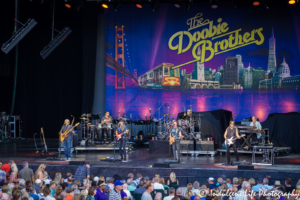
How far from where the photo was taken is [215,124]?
17.8m

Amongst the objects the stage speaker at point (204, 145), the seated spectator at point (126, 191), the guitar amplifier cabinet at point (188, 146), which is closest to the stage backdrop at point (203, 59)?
the guitar amplifier cabinet at point (188, 146)

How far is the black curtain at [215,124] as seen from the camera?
58.0 feet

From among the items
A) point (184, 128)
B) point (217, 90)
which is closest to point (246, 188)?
point (184, 128)

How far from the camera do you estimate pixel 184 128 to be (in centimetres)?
1731

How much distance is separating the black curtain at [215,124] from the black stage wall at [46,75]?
7.59m

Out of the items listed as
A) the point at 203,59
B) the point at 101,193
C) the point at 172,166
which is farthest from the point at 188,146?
the point at 101,193

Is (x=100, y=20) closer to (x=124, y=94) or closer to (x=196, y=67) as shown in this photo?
(x=124, y=94)

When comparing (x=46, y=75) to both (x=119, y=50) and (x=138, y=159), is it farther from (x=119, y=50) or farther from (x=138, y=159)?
(x=138, y=159)

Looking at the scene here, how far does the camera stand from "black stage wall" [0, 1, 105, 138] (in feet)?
73.2

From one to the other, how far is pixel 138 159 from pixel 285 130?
22.5 ft

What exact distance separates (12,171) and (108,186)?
4361 mm

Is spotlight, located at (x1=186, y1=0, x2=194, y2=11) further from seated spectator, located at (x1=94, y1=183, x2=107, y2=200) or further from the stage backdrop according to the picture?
seated spectator, located at (x1=94, y1=183, x2=107, y2=200)

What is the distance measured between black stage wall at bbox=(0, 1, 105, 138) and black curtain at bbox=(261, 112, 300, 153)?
34.9ft

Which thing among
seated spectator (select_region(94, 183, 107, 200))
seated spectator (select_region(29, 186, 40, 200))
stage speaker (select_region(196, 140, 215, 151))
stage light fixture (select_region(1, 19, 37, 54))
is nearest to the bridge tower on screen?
stage light fixture (select_region(1, 19, 37, 54))
